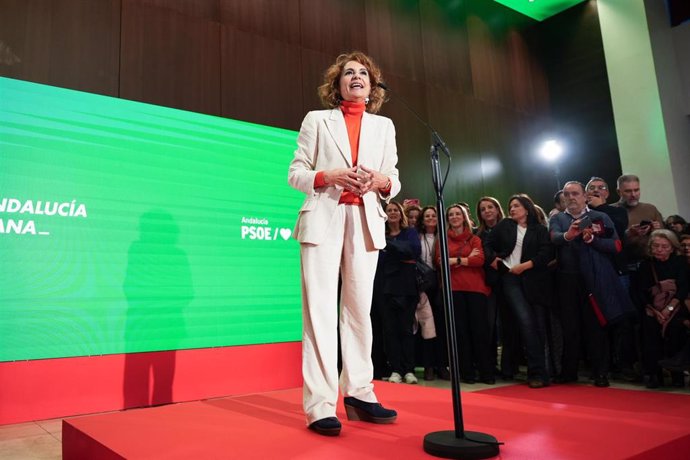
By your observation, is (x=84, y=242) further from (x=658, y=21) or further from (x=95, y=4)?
(x=658, y=21)

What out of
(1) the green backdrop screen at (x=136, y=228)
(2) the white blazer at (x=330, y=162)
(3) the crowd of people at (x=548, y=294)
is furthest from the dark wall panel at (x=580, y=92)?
(2) the white blazer at (x=330, y=162)

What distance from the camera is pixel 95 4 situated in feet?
12.1

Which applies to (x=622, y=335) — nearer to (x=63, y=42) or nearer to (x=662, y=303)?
(x=662, y=303)

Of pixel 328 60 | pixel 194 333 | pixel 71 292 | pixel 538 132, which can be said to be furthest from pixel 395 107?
pixel 71 292

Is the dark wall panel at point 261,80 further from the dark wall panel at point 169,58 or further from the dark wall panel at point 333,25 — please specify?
the dark wall panel at point 333,25

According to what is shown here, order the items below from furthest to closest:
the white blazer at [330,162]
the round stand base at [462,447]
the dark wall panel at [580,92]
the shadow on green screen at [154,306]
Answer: the dark wall panel at [580,92] < the shadow on green screen at [154,306] < the white blazer at [330,162] < the round stand base at [462,447]

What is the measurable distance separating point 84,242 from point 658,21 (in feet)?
23.4

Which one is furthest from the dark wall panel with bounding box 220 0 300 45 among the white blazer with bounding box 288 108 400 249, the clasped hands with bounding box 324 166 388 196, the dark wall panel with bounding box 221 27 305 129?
the clasped hands with bounding box 324 166 388 196

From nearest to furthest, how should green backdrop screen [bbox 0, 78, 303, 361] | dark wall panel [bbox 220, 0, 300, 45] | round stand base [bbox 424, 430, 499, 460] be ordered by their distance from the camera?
round stand base [bbox 424, 430, 499, 460]
green backdrop screen [bbox 0, 78, 303, 361]
dark wall panel [bbox 220, 0, 300, 45]

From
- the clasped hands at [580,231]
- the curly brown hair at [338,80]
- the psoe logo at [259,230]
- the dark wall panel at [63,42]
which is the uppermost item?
the dark wall panel at [63,42]

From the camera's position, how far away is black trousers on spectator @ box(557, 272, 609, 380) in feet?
11.7

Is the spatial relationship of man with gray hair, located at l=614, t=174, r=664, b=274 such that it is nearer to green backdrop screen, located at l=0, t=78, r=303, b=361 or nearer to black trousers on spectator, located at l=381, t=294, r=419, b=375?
black trousers on spectator, located at l=381, t=294, r=419, b=375

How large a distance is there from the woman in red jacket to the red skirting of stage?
1.34 metres

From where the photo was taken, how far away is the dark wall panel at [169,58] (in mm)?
3816
